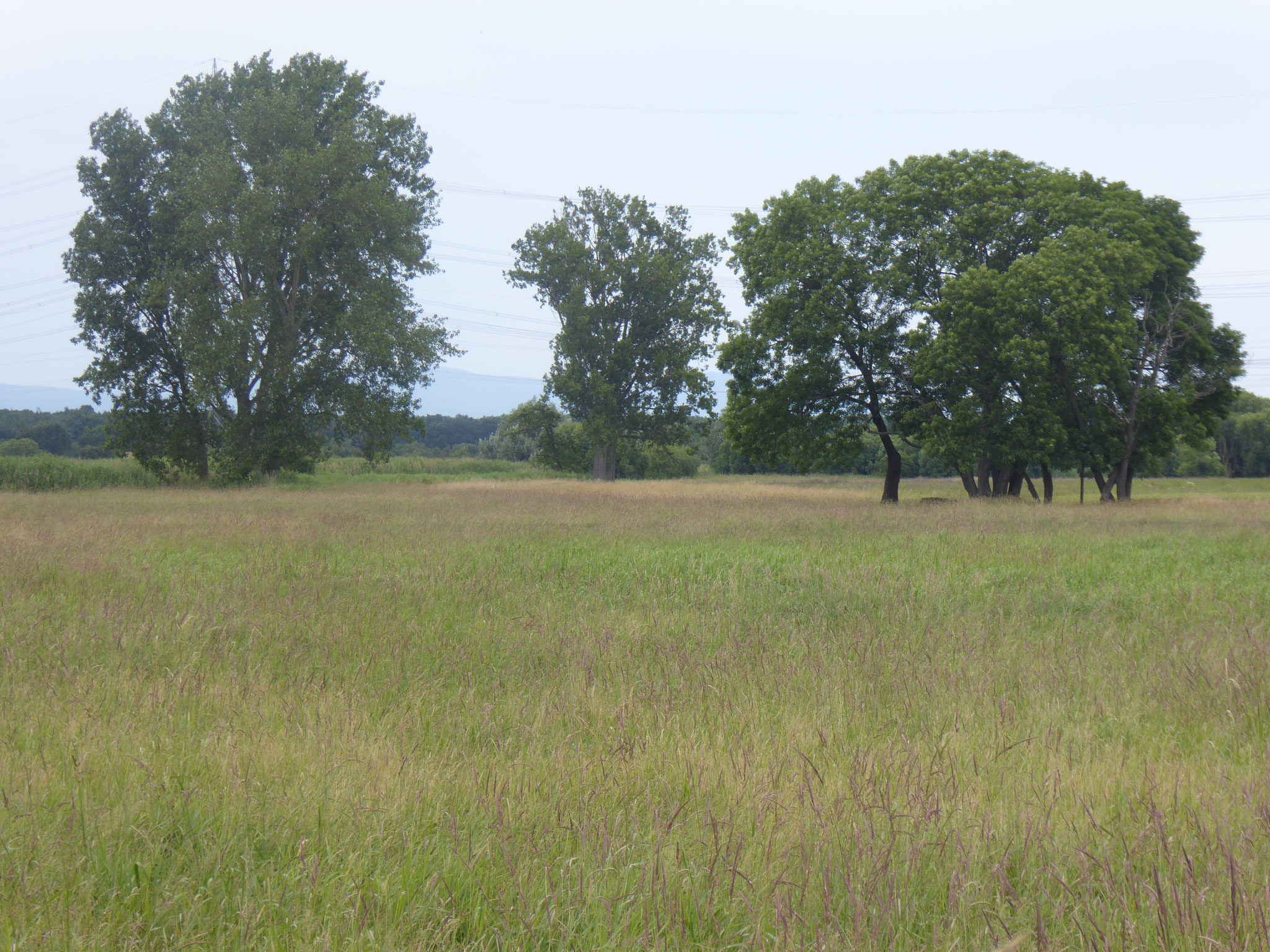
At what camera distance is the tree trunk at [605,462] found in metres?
50.0

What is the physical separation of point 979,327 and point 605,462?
95.7 feet

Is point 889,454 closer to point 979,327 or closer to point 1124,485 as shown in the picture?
point 979,327

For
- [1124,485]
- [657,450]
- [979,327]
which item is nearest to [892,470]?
[979,327]

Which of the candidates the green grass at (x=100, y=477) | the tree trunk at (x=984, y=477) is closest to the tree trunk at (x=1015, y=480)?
the tree trunk at (x=984, y=477)

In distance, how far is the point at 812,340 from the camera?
27.2 m

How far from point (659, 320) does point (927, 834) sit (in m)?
48.2

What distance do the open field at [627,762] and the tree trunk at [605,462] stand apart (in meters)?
41.1

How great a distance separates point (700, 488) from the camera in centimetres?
3541

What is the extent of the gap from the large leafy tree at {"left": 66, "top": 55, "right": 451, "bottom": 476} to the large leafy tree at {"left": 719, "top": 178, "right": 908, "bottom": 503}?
46.0 ft

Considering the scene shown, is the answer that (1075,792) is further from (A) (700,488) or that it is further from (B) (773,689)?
(A) (700,488)

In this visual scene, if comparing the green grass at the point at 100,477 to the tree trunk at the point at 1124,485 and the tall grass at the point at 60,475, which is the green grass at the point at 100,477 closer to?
the tall grass at the point at 60,475

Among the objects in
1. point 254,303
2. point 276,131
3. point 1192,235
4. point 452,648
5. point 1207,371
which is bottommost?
point 452,648

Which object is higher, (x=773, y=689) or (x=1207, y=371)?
(x=1207, y=371)

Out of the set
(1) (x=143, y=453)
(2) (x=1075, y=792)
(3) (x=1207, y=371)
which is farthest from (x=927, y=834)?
(1) (x=143, y=453)
